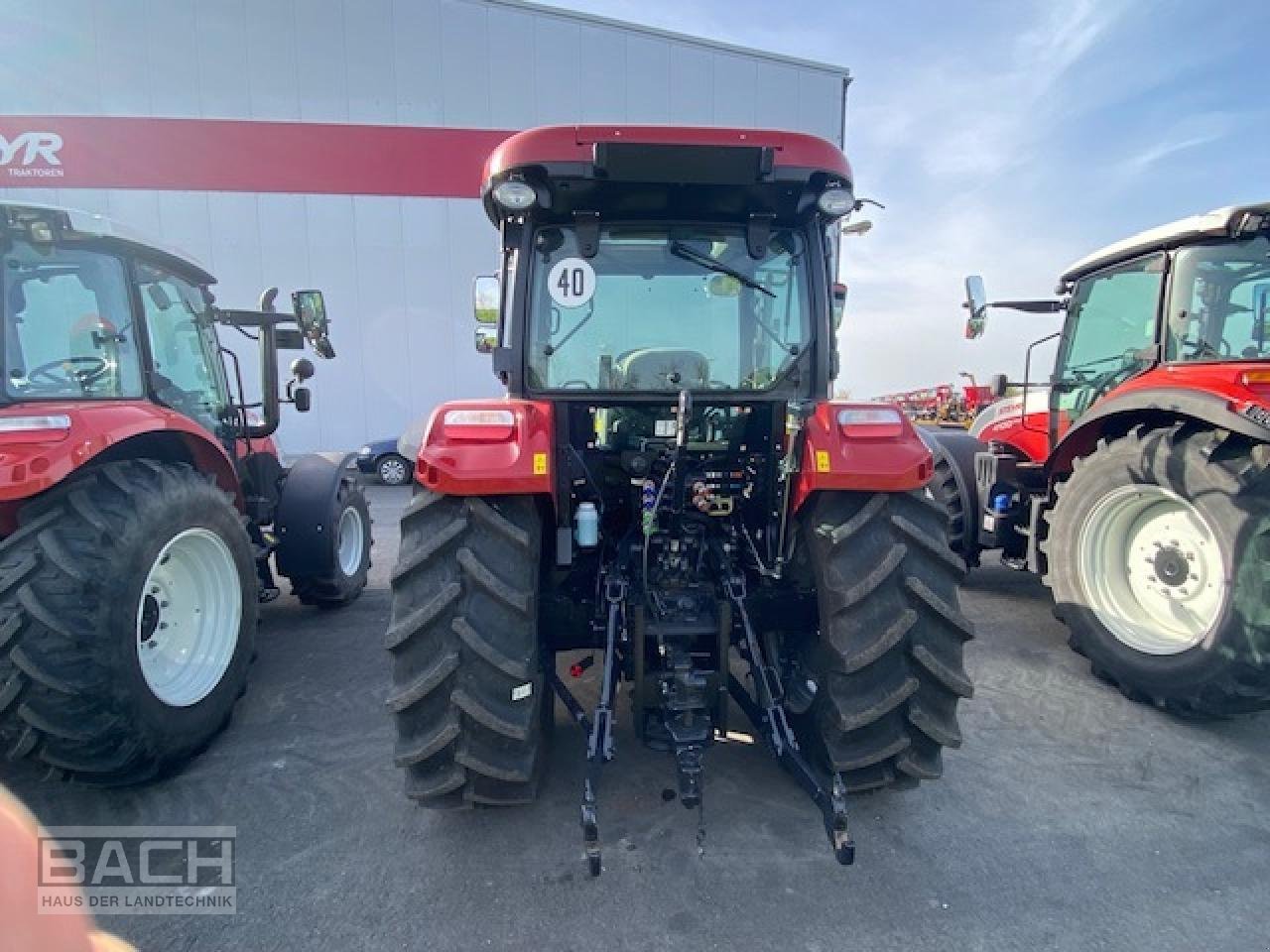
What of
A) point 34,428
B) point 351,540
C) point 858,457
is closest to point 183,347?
point 34,428

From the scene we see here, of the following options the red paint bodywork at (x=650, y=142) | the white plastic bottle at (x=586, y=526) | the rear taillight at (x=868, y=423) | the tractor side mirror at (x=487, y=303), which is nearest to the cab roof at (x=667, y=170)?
the red paint bodywork at (x=650, y=142)

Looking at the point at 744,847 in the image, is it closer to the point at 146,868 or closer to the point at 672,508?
the point at 672,508

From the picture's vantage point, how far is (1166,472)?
3.02 m

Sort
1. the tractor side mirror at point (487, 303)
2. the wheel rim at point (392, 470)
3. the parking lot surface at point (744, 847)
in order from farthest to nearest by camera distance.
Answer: the wheel rim at point (392, 470) < the tractor side mirror at point (487, 303) < the parking lot surface at point (744, 847)

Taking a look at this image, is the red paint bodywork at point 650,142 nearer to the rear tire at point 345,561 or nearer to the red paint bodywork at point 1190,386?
the red paint bodywork at point 1190,386

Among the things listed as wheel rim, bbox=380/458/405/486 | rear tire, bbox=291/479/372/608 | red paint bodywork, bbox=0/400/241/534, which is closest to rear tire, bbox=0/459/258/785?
red paint bodywork, bbox=0/400/241/534

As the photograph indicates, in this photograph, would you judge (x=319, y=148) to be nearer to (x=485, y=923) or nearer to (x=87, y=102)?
(x=87, y=102)

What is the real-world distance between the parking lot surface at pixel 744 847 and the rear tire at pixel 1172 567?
257mm

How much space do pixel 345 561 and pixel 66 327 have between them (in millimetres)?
2266

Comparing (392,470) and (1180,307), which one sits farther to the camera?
(392,470)

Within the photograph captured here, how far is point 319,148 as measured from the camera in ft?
34.2

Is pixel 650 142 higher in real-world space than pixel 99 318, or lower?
higher

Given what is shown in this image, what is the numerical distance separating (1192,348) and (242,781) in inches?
196

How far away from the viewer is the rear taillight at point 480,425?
2225 millimetres
